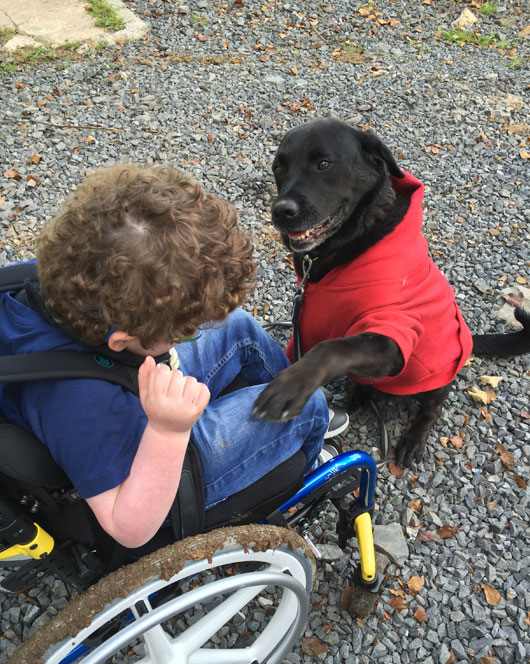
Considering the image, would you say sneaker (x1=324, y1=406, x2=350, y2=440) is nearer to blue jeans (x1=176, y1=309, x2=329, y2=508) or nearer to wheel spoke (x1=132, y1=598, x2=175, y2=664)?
blue jeans (x1=176, y1=309, x2=329, y2=508)

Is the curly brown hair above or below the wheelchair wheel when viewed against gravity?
above

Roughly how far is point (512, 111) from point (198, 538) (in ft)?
15.5

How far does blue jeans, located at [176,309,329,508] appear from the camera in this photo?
1.49 m

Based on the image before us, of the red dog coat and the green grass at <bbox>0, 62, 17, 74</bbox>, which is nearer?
the red dog coat

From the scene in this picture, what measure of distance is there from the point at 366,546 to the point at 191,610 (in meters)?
0.67

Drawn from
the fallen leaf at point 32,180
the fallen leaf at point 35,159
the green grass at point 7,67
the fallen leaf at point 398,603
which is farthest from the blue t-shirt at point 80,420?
the green grass at point 7,67

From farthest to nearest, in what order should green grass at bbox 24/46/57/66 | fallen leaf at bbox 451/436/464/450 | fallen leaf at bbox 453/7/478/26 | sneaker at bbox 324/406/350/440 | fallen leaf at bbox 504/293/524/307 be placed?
fallen leaf at bbox 453/7/478/26, green grass at bbox 24/46/57/66, fallen leaf at bbox 504/293/524/307, fallen leaf at bbox 451/436/464/450, sneaker at bbox 324/406/350/440

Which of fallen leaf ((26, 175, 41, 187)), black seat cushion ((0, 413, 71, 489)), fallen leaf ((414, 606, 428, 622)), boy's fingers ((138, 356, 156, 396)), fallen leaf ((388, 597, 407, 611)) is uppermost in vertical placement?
boy's fingers ((138, 356, 156, 396))

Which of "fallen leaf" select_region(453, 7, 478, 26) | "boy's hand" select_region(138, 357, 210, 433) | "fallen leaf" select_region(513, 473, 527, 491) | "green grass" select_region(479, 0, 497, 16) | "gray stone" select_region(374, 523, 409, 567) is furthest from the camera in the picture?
"green grass" select_region(479, 0, 497, 16)

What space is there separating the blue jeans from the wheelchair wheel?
0.57ft

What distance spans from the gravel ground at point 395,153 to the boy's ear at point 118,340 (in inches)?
48.4

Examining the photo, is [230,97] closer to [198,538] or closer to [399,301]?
[399,301]

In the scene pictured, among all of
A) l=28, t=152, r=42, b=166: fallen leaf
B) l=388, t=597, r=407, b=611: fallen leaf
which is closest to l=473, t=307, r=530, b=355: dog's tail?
l=388, t=597, r=407, b=611: fallen leaf

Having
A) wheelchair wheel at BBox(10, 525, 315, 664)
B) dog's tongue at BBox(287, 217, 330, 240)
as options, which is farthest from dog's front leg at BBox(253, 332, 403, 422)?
dog's tongue at BBox(287, 217, 330, 240)
